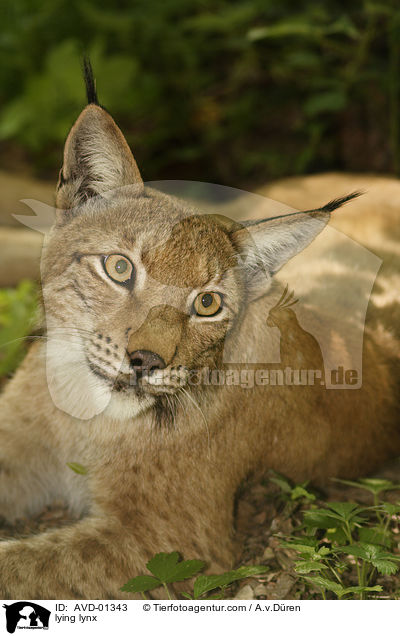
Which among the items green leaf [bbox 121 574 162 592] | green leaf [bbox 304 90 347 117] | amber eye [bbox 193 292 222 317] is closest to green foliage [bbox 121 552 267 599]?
green leaf [bbox 121 574 162 592]

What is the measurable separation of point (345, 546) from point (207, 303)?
2.71 ft

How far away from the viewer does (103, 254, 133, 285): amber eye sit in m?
1.66

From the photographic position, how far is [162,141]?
9.62ft

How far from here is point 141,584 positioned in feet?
5.83

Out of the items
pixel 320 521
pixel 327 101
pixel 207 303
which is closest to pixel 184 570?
pixel 320 521

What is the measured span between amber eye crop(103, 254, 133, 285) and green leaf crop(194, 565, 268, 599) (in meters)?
0.89

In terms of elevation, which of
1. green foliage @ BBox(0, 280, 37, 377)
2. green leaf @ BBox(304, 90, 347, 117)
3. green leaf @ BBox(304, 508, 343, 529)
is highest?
green leaf @ BBox(304, 90, 347, 117)

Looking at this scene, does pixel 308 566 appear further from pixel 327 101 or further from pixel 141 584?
pixel 327 101

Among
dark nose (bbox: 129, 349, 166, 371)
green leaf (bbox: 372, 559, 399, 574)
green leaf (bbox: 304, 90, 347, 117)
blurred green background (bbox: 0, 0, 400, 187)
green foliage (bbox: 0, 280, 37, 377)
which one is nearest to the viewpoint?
dark nose (bbox: 129, 349, 166, 371)

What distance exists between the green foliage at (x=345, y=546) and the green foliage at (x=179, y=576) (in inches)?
6.2

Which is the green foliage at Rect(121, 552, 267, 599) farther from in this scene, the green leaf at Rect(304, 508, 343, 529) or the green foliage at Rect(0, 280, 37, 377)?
the green foliage at Rect(0, 280, 37, 377)

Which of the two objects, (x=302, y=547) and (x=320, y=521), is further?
(x=320, y=521)

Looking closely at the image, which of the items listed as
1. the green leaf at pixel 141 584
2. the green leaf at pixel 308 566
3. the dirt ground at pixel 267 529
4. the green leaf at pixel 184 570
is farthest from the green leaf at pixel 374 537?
the green leaf at pixel 141 584
